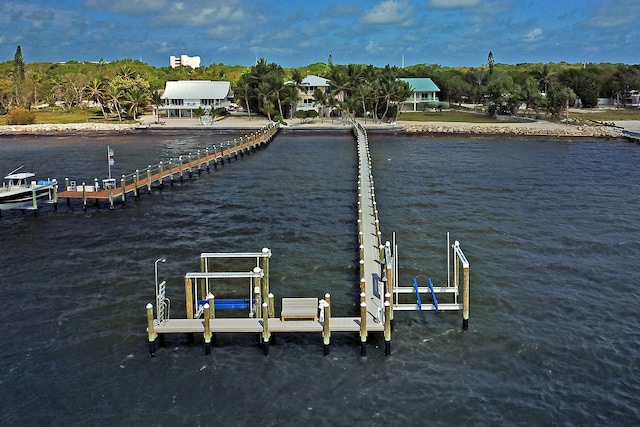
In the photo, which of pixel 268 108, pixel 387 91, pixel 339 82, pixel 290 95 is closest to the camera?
pixel 387 91

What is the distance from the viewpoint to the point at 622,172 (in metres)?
68.1

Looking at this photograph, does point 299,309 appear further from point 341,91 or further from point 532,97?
point 532,97

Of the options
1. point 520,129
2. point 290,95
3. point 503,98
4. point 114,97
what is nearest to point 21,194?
point 290,95

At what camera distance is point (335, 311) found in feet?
92.9

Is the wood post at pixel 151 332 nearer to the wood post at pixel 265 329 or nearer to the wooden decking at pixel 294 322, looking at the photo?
the wooden decking at pixel 294 322

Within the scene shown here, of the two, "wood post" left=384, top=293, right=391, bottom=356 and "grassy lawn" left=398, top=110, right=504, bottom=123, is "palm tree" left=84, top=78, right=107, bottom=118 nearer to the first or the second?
"grassy lawn" left=398, top=110, right=504, bottom=123

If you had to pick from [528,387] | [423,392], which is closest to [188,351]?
[423,392]

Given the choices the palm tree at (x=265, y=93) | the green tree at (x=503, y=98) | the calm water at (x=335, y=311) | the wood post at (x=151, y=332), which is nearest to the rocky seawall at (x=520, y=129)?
the green tree at (x=503, y=98)

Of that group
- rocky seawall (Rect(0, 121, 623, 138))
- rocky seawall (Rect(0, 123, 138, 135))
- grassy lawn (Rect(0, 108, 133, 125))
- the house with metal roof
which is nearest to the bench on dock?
rocky seawall (Rect(0, 121, 623, 138))

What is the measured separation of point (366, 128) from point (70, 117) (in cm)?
6572

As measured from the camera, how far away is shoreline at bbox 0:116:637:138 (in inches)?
4144

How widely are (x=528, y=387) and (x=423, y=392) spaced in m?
3.70

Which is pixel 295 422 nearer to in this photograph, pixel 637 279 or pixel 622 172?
pixel 637 279

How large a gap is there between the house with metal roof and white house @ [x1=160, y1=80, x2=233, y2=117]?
4123cm
